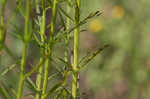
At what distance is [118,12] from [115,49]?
1.44 ft

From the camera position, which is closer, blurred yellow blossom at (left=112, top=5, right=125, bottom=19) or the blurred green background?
the blurred green background

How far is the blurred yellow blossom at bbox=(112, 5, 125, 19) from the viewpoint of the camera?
3177 mm

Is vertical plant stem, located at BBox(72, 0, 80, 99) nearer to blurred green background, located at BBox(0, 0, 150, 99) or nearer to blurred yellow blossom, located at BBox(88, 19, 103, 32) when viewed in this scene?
blurred green background, located at BBox(0, 0, 150, 99)

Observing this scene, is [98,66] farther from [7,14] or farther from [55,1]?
[55,1]

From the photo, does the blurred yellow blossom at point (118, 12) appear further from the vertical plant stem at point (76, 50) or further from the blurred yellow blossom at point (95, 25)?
the vertical plant stem at point (76, 50)

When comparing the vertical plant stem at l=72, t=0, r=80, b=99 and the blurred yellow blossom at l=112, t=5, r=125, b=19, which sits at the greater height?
the vertical plant stem at l=72, t=0, r=80, b=99

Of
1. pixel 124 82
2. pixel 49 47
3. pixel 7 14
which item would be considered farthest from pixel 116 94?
pixel 49 47

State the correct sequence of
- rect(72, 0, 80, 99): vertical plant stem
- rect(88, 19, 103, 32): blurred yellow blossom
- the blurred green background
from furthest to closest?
1. rect(88, 19, 103, 32): blurred yellow blossom
2. the blurred green background
3. rect(72, 0, 80, 99): vertical plant stem

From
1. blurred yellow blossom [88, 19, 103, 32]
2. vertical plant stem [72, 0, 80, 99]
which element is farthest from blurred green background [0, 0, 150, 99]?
vertical plant stem [72, 0, 80, 99]

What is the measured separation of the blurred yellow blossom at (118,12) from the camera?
10.4ft

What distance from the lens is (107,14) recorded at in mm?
3396

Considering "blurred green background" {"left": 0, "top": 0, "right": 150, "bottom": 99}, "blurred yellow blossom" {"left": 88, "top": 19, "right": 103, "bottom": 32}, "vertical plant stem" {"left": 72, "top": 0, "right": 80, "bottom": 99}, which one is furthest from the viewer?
"blurred yellow blossom" {"left": 88, "top": 19, "right": 103, "bottom": 32}

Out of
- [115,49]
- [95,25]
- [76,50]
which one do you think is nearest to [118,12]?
[95,25]

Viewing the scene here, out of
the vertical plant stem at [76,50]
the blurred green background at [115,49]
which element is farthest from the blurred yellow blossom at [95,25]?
the vertical plant stem at [76,50]
